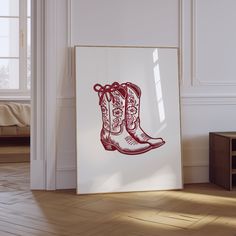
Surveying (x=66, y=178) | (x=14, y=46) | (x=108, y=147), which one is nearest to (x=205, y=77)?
(x=108, y=147)

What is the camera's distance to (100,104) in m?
3.86

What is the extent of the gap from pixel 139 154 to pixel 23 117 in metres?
2.61

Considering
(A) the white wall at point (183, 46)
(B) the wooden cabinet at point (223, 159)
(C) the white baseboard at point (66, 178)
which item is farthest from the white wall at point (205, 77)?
(C) the white baseboard at point (66, 178)

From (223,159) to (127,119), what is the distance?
0.93 meters

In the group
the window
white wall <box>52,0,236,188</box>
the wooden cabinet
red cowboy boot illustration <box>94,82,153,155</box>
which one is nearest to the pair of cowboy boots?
red cowboy boot illustration <box>94,82,153,155</box>

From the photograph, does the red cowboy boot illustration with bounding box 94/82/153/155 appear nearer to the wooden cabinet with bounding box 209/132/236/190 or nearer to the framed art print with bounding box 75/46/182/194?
the framed art print with bounding box 75/46/182/194

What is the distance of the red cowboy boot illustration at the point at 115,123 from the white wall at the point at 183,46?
29cm

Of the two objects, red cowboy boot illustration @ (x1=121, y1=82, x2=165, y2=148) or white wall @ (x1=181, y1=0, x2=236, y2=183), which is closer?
red cowboy boot illustration @ (x1=121, y1=82, x2=165, y2=148)

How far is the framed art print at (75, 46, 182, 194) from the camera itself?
3812 millimetres

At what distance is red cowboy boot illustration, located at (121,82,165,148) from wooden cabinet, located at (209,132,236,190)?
54 cm

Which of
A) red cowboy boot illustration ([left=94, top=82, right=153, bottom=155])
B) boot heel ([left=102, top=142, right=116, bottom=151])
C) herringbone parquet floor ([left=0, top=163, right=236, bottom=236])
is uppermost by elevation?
red cowboy boot illustration ([left=94, top=82, right=153, bottom=155])

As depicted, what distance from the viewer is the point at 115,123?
3.89 meters

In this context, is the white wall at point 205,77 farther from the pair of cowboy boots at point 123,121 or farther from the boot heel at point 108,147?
the boot heel at point 108,147

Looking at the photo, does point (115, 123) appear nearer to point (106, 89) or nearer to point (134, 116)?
point (134, 116)
